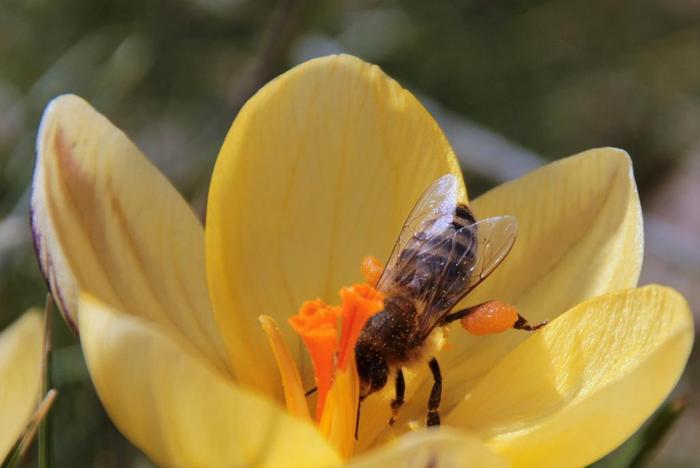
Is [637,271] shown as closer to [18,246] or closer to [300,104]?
[300,104]

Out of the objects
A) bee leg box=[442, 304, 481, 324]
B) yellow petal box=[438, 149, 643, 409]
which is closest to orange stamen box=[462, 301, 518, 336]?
bee leg box=[442, 304, 481, 324]

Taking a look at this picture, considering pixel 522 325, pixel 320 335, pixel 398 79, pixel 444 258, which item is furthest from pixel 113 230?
pixel 398 79

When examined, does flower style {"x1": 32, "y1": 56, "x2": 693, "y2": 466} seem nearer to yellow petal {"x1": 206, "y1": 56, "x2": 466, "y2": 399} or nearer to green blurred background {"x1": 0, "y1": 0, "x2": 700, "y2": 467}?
yellow petal {"x1": 206, "y1": 56, "x2": 466, "y2": 399}

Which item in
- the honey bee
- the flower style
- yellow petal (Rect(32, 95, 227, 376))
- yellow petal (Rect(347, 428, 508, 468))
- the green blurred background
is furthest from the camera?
the green blurred background

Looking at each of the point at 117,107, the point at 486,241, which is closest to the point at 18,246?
the point at 117,107

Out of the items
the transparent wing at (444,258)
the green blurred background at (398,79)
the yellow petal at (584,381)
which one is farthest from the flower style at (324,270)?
the green blurred background at (398,79)

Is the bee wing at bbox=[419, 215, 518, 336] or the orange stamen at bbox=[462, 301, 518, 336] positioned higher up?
the bee wing at bbox=[419, 215, 518, 336]

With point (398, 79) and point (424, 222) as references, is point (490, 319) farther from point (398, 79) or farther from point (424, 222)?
point (398, 79)
